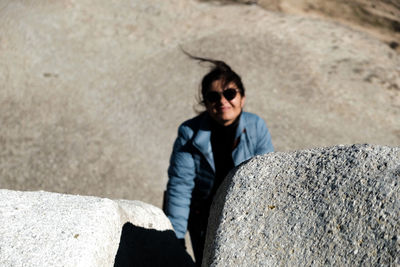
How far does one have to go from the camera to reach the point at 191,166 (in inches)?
109

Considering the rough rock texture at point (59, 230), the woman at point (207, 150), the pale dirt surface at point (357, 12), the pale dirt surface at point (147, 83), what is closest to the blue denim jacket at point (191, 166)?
the woman at point (207, 150)

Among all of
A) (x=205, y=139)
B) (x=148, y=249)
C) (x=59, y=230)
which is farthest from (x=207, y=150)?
(x=59, y=230)

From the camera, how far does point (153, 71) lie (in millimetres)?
7227

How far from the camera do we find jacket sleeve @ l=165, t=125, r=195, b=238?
277 cm

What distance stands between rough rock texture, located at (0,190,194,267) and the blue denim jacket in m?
0.65

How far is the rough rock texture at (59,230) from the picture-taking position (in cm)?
167

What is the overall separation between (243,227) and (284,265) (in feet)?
0.62

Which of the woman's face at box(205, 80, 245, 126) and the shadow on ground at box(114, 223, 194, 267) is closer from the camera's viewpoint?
the shadow on ground at box(114, 223, 194, 267)

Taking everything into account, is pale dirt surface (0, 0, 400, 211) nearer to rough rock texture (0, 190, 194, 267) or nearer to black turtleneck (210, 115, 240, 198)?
black turtleneck (210, 115, 240, 198)

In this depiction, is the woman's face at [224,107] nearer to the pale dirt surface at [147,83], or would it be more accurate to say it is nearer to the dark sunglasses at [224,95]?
the dark sunglasses at [224,95]

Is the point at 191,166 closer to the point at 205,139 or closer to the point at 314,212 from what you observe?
the point at 205,139

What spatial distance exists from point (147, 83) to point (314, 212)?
5608 mm

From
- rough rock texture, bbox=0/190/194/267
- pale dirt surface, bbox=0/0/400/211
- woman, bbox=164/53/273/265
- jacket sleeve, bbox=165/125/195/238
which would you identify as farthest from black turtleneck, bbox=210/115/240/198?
pale dirt surface, bbox=0/0/400/211

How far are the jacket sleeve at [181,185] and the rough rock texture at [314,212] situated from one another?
0.96m
